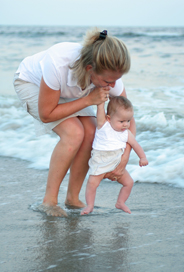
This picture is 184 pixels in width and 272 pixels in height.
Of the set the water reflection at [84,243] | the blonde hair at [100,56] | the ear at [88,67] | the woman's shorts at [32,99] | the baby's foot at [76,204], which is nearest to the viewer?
the water reflection at [84,243]

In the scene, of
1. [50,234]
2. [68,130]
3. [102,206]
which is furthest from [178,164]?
[50,234]

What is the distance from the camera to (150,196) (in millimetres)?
3029

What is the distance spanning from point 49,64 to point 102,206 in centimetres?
120

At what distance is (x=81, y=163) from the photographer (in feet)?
9.17

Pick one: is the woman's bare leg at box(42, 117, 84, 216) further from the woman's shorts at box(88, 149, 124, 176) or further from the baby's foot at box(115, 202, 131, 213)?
the baby's foot at box(115, 202, 131, 213)

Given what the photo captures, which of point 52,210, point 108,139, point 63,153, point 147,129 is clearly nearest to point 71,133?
point 63,153

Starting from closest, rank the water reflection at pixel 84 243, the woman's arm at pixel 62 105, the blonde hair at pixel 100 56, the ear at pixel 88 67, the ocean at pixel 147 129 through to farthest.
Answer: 1. the water reflection at pixel 84 243
2. the blonde hair at pixel 100 56
3. the ear at pixel 88 67
4. the woman's arm at pixel 62 105
5. the ocean at pixel 147 129

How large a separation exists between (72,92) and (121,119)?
408 mm

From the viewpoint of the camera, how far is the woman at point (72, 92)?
2283 mm

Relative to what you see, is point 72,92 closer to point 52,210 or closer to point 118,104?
point 118,104

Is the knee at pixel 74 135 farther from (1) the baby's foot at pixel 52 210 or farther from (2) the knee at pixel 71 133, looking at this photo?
(1) the baby's foot at pixel 52 210

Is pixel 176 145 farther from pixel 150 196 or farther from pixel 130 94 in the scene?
pixel 130 94

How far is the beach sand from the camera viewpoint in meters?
1.89

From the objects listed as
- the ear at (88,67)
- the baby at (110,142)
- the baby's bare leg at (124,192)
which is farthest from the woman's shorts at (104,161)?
the ear at (88,67)
